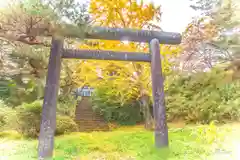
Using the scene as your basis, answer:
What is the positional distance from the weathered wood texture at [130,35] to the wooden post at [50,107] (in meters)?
0.50

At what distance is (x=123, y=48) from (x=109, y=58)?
114 cm

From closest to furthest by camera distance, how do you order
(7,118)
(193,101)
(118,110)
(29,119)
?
(29,119) < (7,118) < (193,101) < (118,110)

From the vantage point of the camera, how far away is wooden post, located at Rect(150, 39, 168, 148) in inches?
112

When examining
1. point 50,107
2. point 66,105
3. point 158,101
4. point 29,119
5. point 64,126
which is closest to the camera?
point 50,107

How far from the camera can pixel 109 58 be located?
3.18m

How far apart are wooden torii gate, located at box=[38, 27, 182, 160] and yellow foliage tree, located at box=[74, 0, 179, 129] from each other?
952mm

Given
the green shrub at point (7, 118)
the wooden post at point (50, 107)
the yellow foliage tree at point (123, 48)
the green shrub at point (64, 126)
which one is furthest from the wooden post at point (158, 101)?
the green shrub at point (7, 118)

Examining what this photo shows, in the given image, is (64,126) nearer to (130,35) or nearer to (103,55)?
(103,55)

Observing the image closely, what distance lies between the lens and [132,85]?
15.3 ft

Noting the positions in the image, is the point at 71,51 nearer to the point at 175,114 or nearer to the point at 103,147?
the point at 103,147

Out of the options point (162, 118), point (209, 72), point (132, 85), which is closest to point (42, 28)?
point (162, 118)

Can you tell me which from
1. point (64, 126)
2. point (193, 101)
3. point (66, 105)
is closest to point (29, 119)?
point (64, 126)

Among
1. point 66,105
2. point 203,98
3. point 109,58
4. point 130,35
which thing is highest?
point 130,35

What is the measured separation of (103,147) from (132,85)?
1.85 meters
